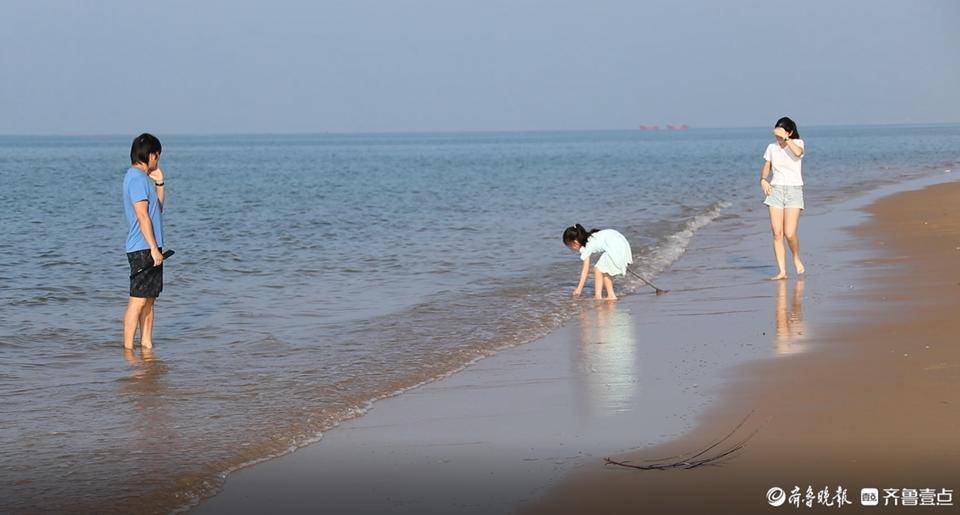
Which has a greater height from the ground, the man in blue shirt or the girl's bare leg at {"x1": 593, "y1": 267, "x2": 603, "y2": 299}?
the man in blue shirt

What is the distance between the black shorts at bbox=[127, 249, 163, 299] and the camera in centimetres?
827

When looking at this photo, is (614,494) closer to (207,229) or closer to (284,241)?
(284,241)

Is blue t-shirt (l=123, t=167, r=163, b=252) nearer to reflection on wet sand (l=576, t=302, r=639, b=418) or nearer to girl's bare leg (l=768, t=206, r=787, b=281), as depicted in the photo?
reflection on wet sand (l=576, t=302, r=639, b=418)

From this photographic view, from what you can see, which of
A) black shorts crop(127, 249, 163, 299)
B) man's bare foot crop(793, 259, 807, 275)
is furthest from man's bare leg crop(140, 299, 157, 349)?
man's bare foot crop(793, 259, 807, 275)

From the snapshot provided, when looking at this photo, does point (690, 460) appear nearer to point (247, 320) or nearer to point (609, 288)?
point (609, 288)

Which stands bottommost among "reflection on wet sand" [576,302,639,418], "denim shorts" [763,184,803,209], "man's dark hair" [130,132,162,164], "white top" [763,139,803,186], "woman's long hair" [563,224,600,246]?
"reflection on wet sand" [576,302,639,418]

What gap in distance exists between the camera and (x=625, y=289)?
1180cm

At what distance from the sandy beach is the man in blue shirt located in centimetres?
249

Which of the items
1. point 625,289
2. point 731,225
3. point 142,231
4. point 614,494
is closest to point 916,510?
point 614,494

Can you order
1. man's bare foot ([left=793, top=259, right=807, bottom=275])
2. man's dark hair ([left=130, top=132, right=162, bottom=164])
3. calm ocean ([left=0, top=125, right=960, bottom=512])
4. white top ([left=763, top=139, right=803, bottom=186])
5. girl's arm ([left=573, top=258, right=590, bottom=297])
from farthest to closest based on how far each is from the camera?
man's bare foot ([left=793, top=259, right=807, bottom=275]) < white top ([left=763, top=139, right=803, bottom=186]) < girl's arm ([left=573, top=258, right=590, bottom=297]) < man's dark hair ([left=130, top=132, right=162, bottom=164]) < calm ocean ([left=0, top=125, right=960, bottom=512])

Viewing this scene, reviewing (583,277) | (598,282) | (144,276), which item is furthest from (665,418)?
(598,282)

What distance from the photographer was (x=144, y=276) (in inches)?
329

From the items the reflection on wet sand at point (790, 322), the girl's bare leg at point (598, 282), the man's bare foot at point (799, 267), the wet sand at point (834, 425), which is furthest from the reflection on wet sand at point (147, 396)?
the man's bare foot at point (799, 267)

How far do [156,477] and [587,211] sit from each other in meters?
19.8
